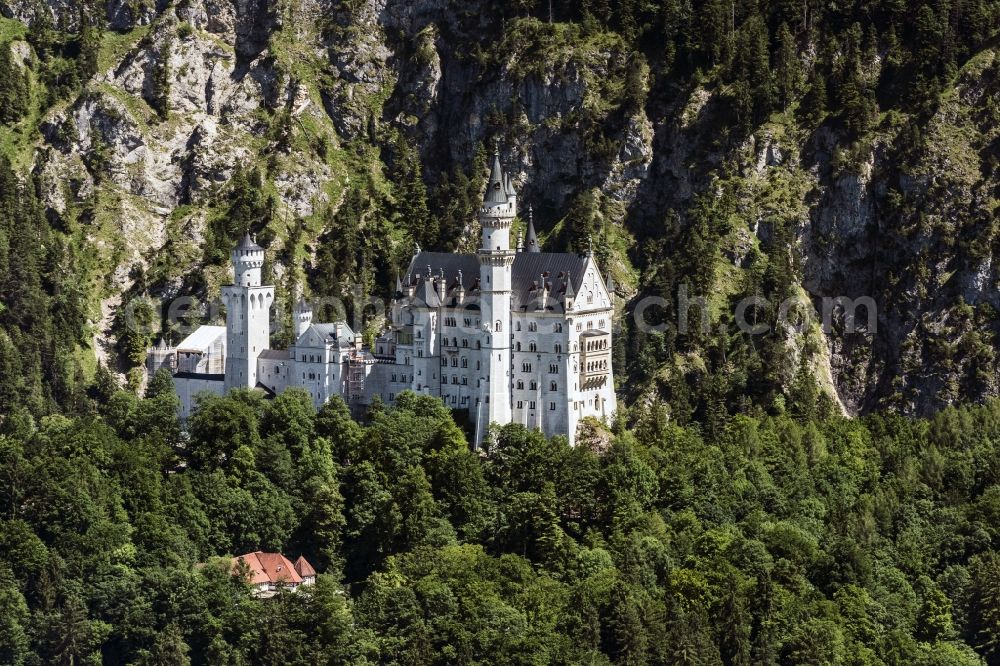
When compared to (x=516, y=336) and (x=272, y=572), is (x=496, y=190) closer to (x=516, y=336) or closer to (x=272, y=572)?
(x=516, y=336)

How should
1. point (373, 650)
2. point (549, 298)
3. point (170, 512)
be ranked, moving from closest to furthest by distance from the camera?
point (373, 650) → point (170, 512) → point (549, 298)

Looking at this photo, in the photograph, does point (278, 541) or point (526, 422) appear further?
point (526, 422)

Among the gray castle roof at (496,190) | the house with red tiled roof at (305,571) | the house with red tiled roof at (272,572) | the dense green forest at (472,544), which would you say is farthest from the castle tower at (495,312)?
the house with red tiled roof at (272,572)

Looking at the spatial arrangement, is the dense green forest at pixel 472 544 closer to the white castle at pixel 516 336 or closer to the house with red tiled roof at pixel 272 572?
the house with red tiled roof at pixel 272 572

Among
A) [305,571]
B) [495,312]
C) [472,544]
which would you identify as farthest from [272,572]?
[495,312]

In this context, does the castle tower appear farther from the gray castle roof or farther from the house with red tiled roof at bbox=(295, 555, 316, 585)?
the house with red tiled roof at bbox=(295, 555, 316, 585)

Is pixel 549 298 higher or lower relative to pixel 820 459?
higher

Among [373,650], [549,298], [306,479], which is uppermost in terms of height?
[549,298]

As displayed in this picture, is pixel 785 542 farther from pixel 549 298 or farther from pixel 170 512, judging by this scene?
pixel 170 512

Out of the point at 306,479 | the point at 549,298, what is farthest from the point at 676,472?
the point at 306,479
